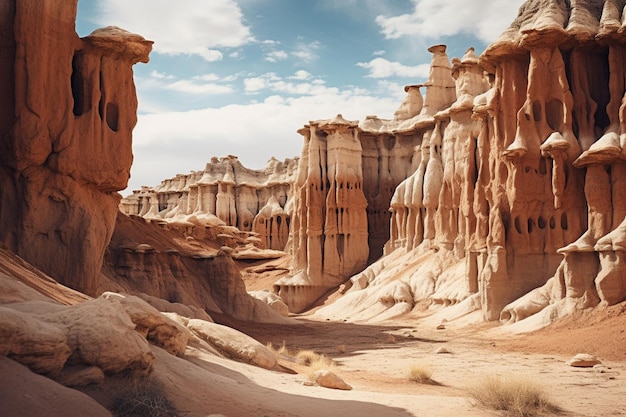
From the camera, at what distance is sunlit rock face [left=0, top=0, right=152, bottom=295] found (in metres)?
18.9

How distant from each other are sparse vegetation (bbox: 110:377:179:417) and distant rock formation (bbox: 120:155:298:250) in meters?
68.8

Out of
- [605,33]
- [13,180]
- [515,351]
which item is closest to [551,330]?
[515,351]

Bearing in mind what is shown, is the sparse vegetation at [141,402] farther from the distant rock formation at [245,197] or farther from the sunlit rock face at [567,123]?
the distant rock formation at [245,197]

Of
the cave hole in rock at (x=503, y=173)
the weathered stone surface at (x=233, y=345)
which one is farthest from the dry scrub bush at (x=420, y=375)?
the cave hole in rock at (x=503, y=173)

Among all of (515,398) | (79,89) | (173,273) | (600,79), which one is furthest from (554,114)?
(515,398)

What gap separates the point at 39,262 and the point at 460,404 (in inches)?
510

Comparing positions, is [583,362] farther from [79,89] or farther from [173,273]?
[173,273]

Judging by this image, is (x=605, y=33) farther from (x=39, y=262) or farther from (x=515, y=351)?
(x=39, y=262)

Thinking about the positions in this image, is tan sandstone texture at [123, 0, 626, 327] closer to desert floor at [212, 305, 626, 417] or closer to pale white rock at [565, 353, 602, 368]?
desert floor at [212, 305, 626, 417]

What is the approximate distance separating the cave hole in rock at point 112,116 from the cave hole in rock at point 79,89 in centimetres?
85

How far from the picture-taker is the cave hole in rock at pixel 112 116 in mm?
21250

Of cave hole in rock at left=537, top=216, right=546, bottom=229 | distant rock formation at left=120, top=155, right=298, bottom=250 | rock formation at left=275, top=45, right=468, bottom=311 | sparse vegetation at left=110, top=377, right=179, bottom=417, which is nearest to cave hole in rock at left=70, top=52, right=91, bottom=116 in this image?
sparse vegetation at left=110, top=377, right=179, bottom=417

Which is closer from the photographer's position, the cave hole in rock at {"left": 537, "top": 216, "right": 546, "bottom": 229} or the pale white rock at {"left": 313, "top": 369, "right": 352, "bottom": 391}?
the pale white rock at {"left": 313, "top": 369, "right": 352, "bottom": 391}

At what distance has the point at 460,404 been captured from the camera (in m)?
10.6
